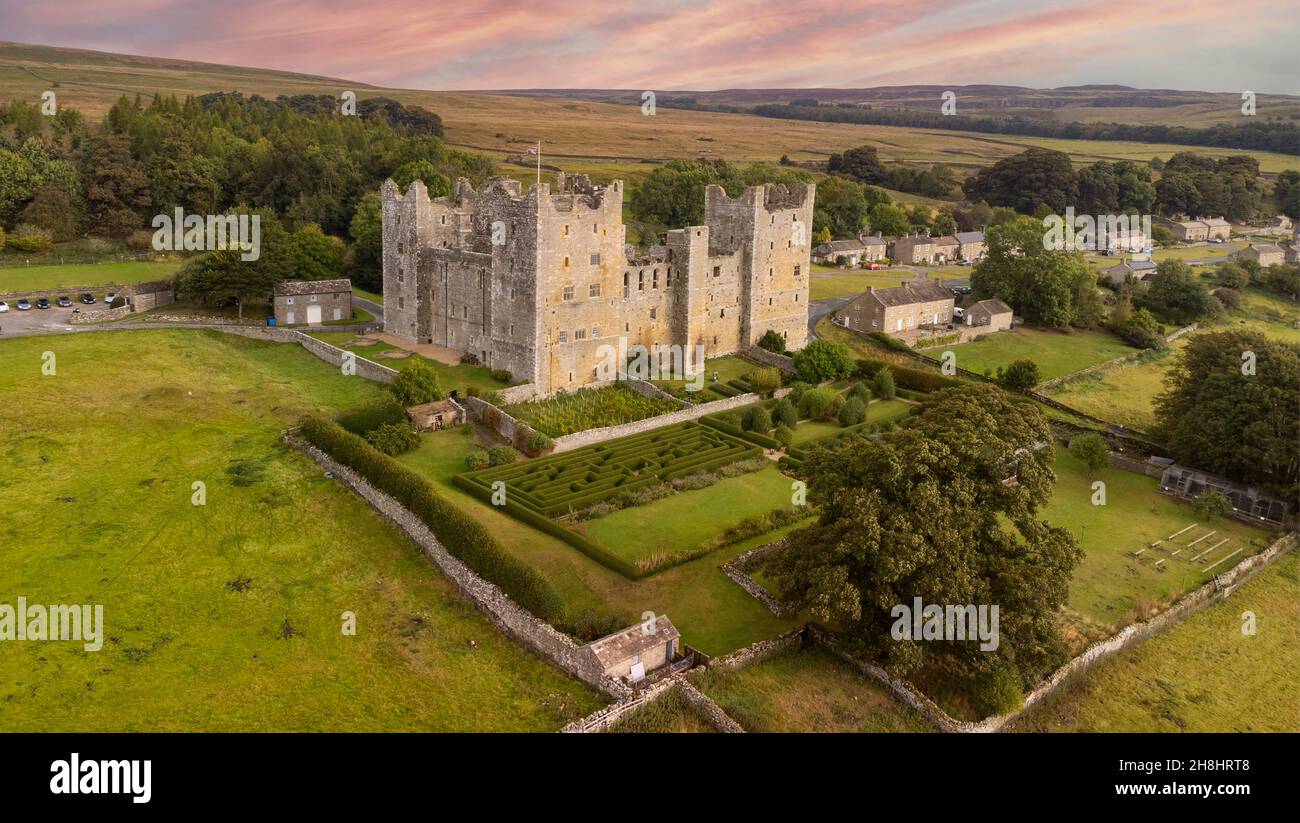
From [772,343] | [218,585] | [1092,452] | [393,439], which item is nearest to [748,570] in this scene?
[393,439]

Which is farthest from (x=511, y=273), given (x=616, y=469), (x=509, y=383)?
(x=616, y=469)

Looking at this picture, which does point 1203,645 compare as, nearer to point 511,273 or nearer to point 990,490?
point 990,490

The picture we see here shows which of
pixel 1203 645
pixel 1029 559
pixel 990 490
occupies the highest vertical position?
pixel 990 490

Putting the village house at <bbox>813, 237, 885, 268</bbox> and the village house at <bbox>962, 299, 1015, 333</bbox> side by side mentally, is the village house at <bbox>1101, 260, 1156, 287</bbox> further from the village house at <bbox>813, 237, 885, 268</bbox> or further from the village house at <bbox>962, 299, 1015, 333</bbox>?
the village house at <bbox>813, 237, 885, 268</bbox>

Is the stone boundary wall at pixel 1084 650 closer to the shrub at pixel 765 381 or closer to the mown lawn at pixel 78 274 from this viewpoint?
the shrub at pixel 765 381

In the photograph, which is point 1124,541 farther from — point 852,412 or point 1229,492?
point 852,412

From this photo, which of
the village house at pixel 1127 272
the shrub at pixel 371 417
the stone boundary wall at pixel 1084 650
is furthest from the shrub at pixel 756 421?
the village house at pixel 1127 272
